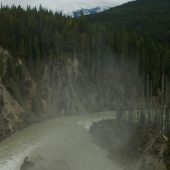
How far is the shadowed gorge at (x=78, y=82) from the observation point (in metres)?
64.8

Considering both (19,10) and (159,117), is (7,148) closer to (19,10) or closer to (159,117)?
(159,117)

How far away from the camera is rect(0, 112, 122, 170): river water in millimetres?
54750

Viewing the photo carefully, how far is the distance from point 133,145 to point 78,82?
48910 millimetres

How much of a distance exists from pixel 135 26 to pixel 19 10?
239 ft

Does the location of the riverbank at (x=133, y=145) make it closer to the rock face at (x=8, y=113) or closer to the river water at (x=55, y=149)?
the river water at (x=55, y=149)

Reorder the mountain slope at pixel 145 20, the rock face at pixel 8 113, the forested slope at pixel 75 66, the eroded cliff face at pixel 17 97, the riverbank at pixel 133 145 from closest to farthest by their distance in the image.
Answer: the riverbank at pixel 133 145
the rock face at pixel 8 113
the eroded cliff face at pixel 17 97
the forested slope at pixel 75 66
the mountain slope at pixel 145 20

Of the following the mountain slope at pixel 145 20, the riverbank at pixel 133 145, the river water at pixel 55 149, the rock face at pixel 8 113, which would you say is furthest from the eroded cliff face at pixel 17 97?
the mountain slope at pixel 145 20

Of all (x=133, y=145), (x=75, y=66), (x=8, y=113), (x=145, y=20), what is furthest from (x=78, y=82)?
(x=145, y=20)

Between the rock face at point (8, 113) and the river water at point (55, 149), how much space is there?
144 cm

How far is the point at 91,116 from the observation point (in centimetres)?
9438

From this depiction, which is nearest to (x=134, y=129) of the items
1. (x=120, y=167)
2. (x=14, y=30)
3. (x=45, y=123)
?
(x=120, y=167)

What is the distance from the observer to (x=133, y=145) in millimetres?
56719

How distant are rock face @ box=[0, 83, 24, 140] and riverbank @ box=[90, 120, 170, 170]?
45.0ft

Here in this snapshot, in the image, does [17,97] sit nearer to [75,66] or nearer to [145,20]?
[75,66]
